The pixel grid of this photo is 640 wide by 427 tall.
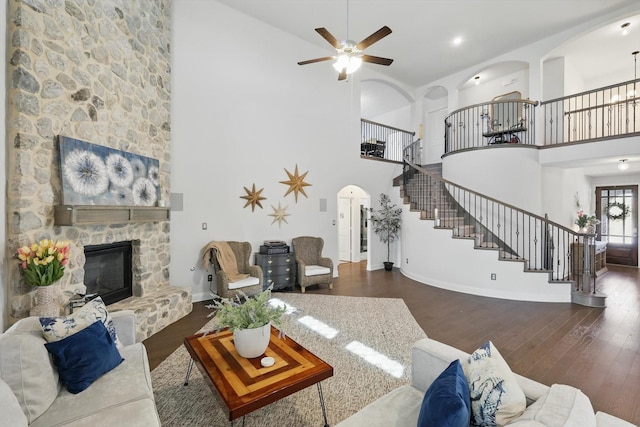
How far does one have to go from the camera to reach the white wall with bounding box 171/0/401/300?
4.86 meters

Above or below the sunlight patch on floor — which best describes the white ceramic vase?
above

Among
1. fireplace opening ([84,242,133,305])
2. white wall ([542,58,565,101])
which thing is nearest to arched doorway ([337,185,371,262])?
white wall ([542,58,565,101])

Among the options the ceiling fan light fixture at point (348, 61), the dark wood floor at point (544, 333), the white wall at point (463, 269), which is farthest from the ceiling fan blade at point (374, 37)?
the white wall at point (463, 269)

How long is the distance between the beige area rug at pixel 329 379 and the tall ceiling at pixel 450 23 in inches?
210

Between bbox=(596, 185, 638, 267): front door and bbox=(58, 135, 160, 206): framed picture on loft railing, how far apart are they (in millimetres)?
11461

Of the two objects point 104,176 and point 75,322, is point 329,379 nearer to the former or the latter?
point 75,322

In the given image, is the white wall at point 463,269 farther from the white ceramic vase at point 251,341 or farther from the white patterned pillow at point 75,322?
the white patterned pillow at point 75,322

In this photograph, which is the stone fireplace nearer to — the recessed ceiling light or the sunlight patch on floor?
the sunlight patch on floor

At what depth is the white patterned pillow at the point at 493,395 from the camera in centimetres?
130

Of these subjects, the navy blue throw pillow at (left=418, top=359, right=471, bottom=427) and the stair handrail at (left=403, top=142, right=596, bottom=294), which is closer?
the navy blue throw pillow at (left=418, top=359, right=471, bottom=427)

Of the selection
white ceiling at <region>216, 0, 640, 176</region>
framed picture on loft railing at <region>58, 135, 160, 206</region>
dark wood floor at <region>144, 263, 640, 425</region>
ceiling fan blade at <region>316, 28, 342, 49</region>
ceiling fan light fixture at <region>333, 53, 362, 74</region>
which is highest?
white ceiling at <region>216, 0, 640, 176</region>

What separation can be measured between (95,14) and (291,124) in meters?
3.40

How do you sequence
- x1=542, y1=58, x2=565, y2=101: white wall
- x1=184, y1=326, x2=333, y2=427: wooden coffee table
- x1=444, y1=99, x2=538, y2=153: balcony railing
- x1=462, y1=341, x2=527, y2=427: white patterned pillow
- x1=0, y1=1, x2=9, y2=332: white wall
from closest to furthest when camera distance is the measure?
x1=462, y1=341, x2=527, y2=427: white patterned pillow, x1=184, y1=326, x2=333, y2=427: wooden coffee table, x1=0, y1=1, x2=9, y2=332: white wall, x1=444, y1=99, x2=538, y2=153: balcony railing, x1=542, y1=58, x2=565, y2=101: white wall

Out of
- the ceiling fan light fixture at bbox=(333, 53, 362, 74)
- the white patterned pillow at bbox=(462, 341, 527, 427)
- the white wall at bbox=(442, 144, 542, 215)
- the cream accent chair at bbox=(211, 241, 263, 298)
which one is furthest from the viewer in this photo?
the white wall at bbox=(442, 144, 542, 215)
